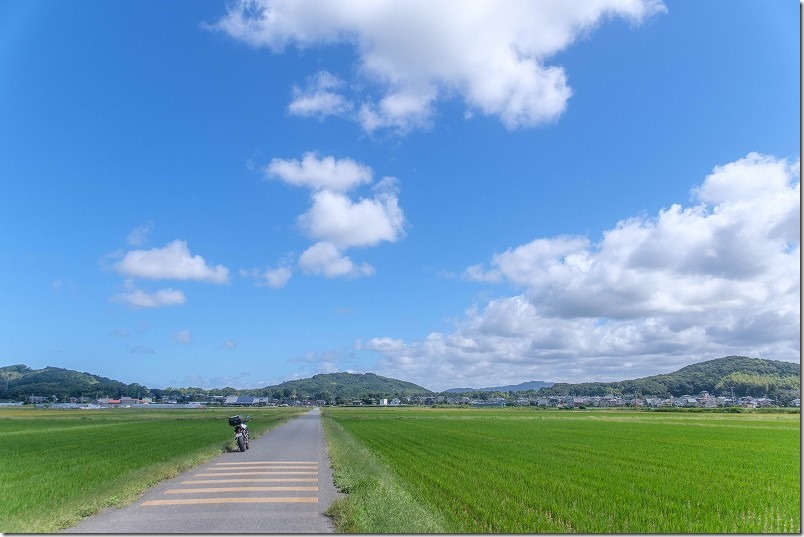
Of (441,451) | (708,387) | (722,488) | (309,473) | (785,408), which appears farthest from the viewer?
(708,387)

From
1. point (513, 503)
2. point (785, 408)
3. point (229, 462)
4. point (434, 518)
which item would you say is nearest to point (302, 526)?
point (434, 518)

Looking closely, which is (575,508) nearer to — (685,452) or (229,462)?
(229,462)

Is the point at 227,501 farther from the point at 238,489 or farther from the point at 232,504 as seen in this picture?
the point at 238,489

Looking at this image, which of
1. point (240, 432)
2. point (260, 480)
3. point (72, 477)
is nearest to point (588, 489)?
point (260, 480)

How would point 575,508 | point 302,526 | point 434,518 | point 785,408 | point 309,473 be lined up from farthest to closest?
point 785,408 → point 309,473 → point 575,508 → point 434,518 → point 302,526

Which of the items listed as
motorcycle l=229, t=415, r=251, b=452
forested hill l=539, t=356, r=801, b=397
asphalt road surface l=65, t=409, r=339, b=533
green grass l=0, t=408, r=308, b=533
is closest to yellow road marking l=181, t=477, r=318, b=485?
asphalt road surface l=65, t=409, r=339, b=533

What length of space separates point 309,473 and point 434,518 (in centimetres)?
769

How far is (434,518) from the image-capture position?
1159 centimetres

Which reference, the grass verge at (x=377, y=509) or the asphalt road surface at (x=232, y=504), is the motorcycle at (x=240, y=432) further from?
the grass verge at (x=377, y=509)

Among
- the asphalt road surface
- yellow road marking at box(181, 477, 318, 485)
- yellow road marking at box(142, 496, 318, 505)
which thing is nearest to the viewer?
the asphalt road surface

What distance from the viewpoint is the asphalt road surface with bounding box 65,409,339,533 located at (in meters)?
10.4

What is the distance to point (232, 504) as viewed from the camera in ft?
41.1

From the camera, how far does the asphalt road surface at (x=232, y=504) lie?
10.4m

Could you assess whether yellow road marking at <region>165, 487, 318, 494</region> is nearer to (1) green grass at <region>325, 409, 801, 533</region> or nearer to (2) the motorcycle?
(1) green grass at <region>325, 409, 801, 533</region>
